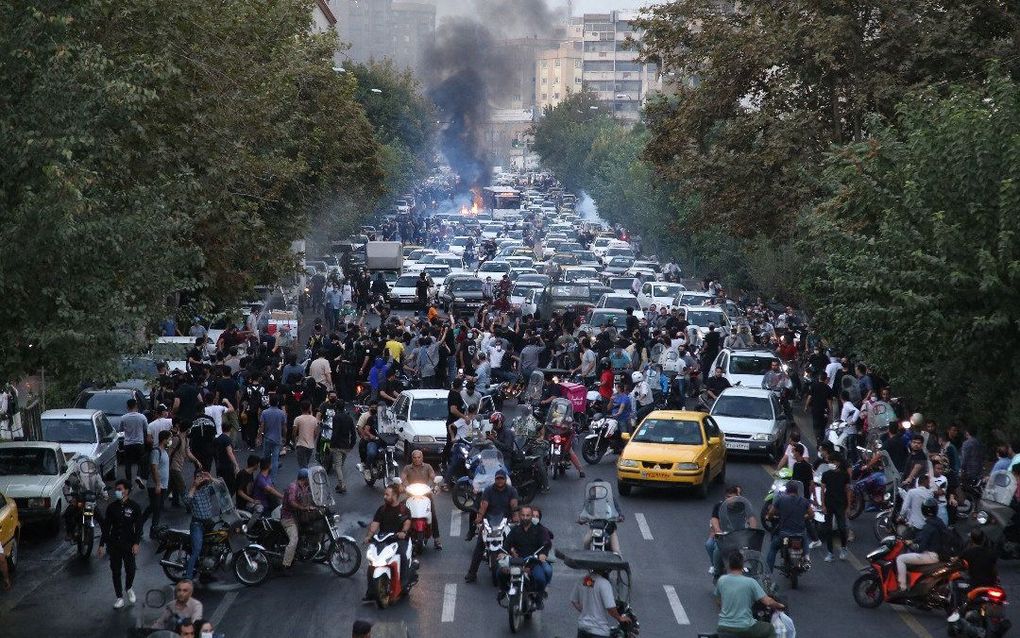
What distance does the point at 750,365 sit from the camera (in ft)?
117

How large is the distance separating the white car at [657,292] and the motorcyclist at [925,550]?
34.7m

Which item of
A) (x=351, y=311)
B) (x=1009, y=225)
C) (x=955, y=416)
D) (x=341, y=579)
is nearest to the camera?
(x=341, y=579)

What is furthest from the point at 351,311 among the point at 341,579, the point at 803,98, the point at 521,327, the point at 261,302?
the point at 341,579

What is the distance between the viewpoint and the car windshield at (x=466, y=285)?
56.9 metres

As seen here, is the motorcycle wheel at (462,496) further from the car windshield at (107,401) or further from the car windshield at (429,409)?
the car windshield at (107,401)

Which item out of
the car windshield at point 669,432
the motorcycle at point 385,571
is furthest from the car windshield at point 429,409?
the motorcycle at point 385,571

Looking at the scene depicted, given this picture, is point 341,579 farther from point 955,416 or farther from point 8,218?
point 955,416

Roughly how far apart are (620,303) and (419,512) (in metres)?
27.0

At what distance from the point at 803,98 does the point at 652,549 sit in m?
17.7

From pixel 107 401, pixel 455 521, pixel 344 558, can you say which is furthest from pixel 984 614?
pixel 107 401

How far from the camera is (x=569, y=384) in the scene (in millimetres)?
31578

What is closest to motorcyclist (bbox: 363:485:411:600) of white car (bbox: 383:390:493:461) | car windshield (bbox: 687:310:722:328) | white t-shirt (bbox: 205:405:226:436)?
white t-shirt (bbox: 205:405:226:436)

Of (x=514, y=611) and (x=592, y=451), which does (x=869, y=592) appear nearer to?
(x=514, y=611)

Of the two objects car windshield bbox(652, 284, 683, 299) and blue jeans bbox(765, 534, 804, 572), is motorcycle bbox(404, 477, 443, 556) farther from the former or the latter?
car windshield bbox(652, 284, 683, 299)
